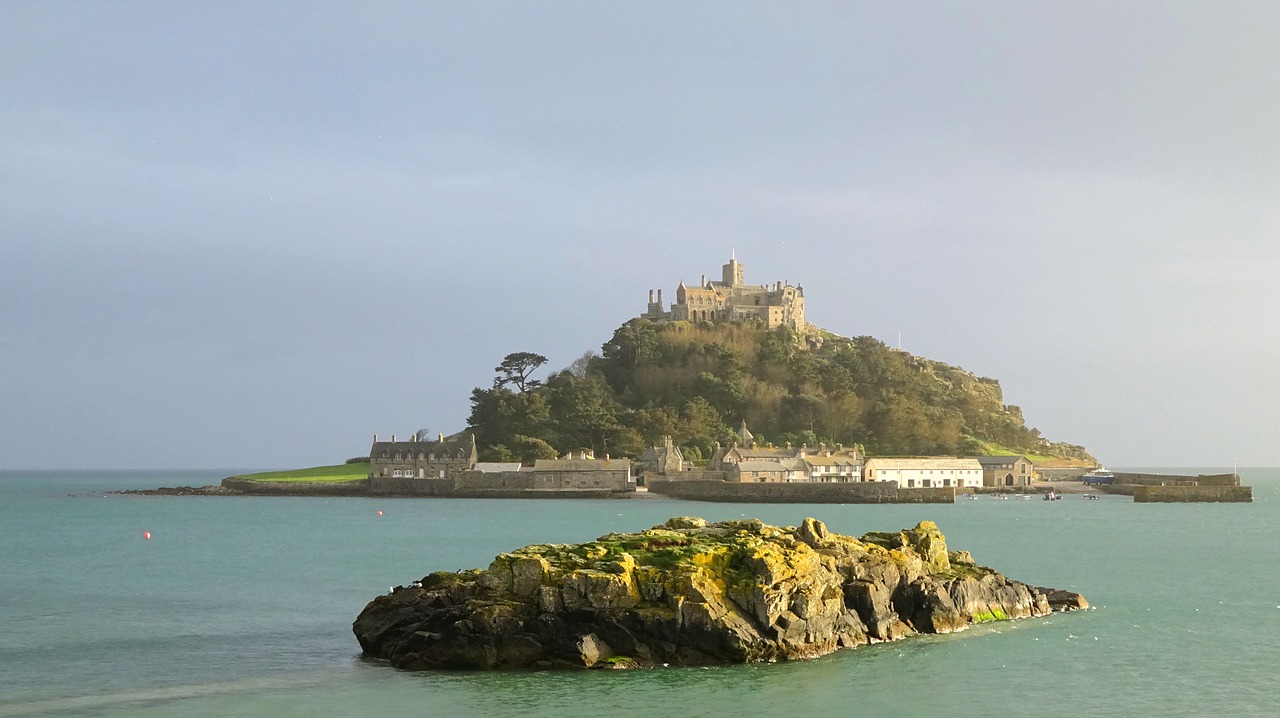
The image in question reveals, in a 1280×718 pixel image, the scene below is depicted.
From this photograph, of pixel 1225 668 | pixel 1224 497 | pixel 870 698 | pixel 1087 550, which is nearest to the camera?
pixel 870 698

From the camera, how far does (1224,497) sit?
8412cm

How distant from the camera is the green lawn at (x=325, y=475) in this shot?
335 ft

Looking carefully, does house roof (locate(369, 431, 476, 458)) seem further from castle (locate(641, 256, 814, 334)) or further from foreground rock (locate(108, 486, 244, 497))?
castle (locate(641, 256, 814, 334))

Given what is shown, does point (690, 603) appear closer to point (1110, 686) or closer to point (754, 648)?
point (754, 648)

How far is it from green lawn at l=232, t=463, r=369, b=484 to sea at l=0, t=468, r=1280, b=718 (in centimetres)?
4671

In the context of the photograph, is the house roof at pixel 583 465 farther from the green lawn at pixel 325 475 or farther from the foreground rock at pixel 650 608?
the foreground rock at pixel 650 608

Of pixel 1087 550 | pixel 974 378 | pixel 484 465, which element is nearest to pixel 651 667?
pixel 1087 550

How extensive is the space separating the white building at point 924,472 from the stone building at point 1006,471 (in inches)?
99.7

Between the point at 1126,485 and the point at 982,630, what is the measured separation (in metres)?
75.3

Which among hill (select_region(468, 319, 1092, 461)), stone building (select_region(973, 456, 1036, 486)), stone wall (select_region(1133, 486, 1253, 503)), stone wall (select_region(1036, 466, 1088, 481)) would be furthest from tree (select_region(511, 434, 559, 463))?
stone wall (select_region(1036, 466, 1088, 481))

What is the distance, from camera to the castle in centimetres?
12062

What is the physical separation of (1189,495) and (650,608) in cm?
7095

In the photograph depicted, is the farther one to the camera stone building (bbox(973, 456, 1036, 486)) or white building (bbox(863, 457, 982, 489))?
stone building (bbox(973, 456, 1036, 486))

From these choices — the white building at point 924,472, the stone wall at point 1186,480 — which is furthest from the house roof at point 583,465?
the stone wall at point 1186,480
